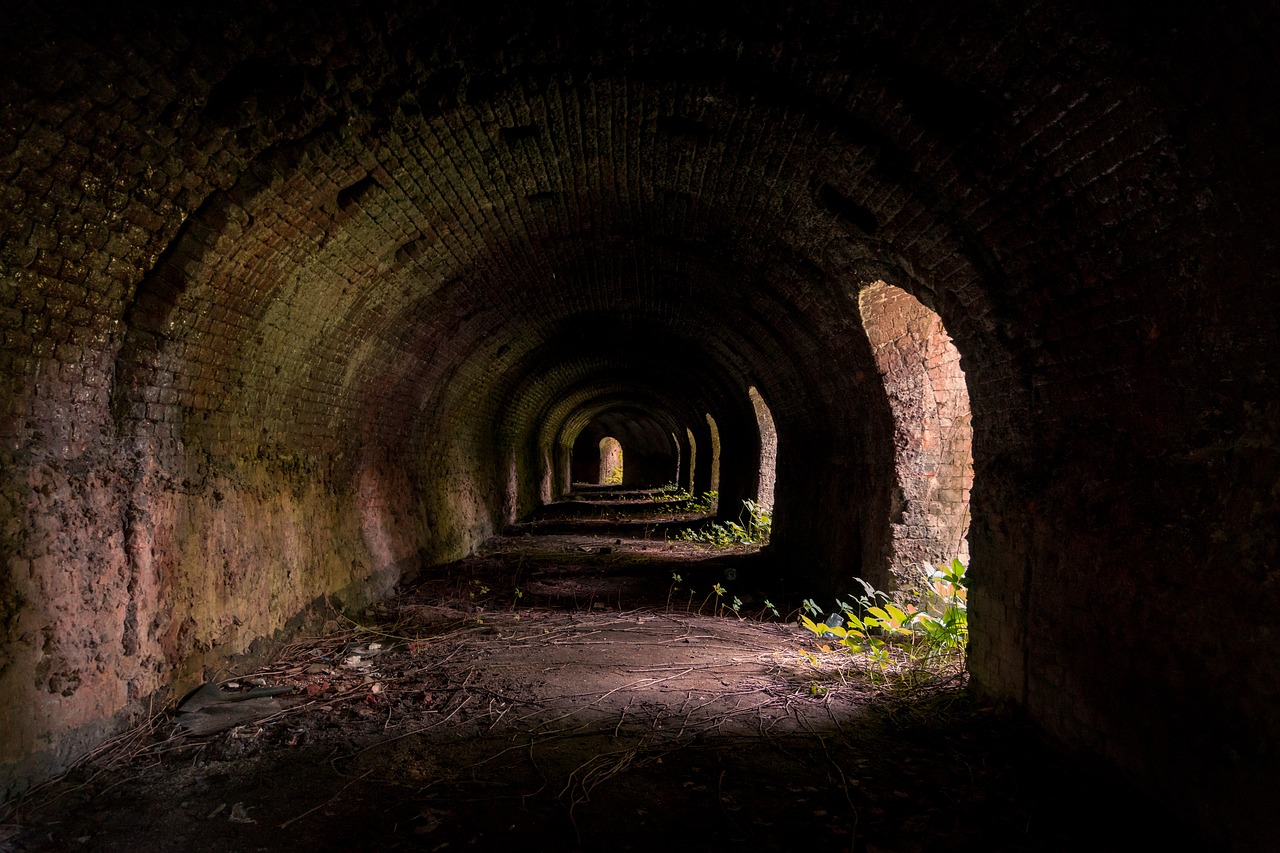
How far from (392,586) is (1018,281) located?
23.6 feet

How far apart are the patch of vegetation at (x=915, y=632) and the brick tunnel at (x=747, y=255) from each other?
0.33 metres

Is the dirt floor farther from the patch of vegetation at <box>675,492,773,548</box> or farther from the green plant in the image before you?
the patch of vegetation at <box>675,492,773,548</box>

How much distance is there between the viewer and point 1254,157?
8.23 ft

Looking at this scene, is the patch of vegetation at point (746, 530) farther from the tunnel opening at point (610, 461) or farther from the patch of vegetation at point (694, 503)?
the tunnel opening at point (610, 461)

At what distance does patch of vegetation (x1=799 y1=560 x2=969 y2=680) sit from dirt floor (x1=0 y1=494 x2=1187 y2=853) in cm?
19

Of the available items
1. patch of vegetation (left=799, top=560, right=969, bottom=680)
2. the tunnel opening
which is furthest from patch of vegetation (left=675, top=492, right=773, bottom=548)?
the tunnel opening

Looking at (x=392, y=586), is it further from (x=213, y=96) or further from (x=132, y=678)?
(x=213, y=96)

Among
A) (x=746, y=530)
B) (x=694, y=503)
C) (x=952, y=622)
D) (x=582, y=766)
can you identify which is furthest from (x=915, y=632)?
(x=694, y=503)

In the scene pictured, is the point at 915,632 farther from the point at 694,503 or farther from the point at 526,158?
the point at 694,503

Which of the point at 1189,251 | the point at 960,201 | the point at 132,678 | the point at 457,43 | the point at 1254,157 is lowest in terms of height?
the point at 132,678

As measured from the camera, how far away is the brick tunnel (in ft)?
9.21

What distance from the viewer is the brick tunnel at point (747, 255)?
281cm

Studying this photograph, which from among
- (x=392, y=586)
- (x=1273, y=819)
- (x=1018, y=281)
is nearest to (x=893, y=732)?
(x=1273, y=819)

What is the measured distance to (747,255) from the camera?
279 inches
